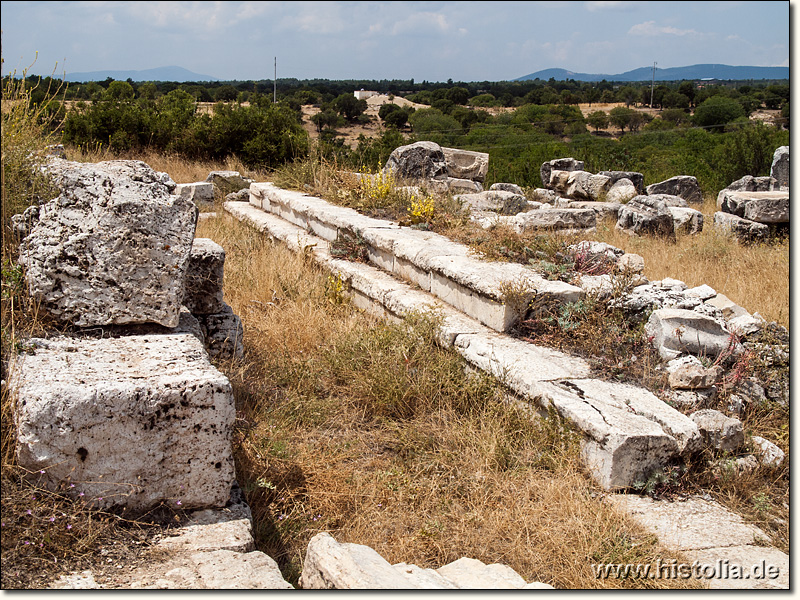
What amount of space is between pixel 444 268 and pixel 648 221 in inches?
207

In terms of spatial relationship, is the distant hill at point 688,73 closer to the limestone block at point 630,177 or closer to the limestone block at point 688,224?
the limestone block at point 688,224

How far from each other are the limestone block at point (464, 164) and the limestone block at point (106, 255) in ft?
29.4

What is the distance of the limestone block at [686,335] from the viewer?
180 inches

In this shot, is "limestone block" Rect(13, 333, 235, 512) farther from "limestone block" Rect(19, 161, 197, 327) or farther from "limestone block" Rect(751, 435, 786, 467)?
"limestone block" Rect(751, 435, 786, 467)

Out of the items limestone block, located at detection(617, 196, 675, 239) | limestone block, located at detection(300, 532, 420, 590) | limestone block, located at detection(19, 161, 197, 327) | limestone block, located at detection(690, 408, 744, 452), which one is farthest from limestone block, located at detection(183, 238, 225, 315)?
limestone block, located at detection(617, 196, 675, 239)

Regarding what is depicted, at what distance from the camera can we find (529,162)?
17.6m

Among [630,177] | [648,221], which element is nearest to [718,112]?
[630,177]

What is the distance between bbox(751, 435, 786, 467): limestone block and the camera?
3.87 m

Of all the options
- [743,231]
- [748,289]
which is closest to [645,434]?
[748,289]

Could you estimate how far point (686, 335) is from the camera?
4.59 metres

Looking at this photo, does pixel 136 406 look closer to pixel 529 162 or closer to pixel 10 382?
pixel 10 382

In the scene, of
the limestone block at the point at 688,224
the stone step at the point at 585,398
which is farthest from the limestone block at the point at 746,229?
the stone step at the point at 585,398

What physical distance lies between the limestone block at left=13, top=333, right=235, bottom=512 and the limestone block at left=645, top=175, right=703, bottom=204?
469 inches

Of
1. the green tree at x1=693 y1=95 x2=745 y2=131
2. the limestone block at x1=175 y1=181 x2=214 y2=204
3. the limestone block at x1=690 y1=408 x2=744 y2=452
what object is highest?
the green tree at x1=693 y1=95 x2=745 y2=131
